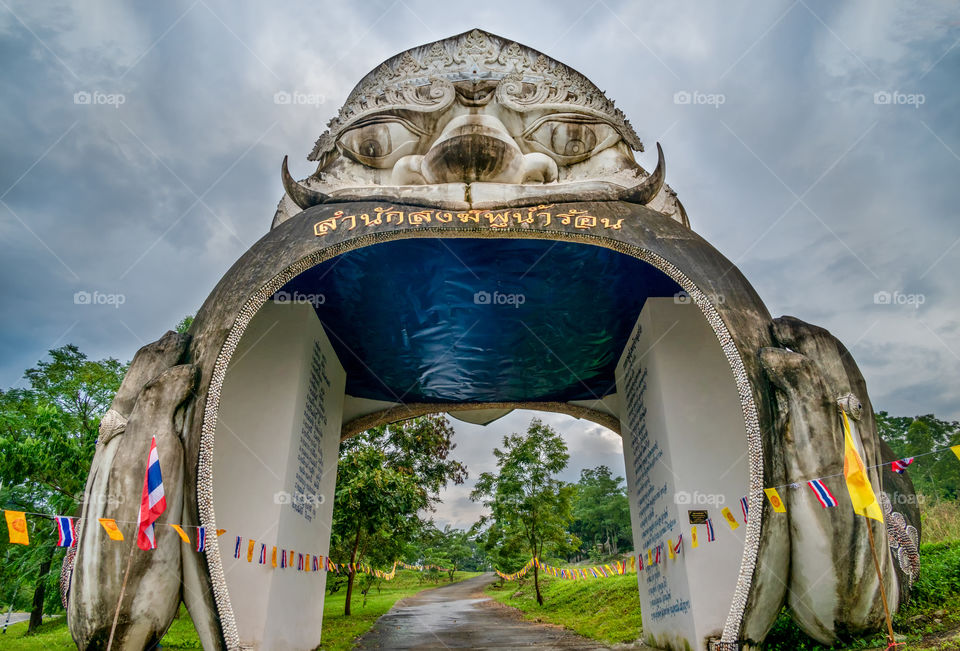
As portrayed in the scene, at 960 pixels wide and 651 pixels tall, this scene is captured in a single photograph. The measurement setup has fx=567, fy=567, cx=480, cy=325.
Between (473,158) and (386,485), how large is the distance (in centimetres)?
712

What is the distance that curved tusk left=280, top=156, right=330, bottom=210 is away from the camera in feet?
17.7

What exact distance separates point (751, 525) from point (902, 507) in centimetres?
207

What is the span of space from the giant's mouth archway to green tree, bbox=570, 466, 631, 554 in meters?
28.0

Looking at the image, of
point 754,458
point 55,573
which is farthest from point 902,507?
point 55,573

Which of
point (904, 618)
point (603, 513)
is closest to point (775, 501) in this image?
point (904, 618)

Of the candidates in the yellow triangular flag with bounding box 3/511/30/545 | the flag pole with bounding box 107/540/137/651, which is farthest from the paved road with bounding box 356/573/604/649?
the yellow triangular flag with bounding box 3/511/30/545

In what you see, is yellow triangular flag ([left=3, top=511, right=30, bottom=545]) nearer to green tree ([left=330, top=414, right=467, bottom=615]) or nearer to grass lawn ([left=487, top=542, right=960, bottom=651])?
grass lawn ([left=487, top=542, right=960, bottom=651])

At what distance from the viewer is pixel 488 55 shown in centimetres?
709

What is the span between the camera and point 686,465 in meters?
5.46

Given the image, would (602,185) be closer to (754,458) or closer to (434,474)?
(754,458)

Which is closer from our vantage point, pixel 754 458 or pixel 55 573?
pixel 754 458

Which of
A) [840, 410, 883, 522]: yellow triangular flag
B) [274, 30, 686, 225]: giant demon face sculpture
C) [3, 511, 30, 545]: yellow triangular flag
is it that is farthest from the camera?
[274, 30, 686, 225]: giant demon face sculpture

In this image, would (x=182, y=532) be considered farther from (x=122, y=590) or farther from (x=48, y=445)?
(x=48, y=445)

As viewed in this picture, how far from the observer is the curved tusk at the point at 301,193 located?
5395 mm
